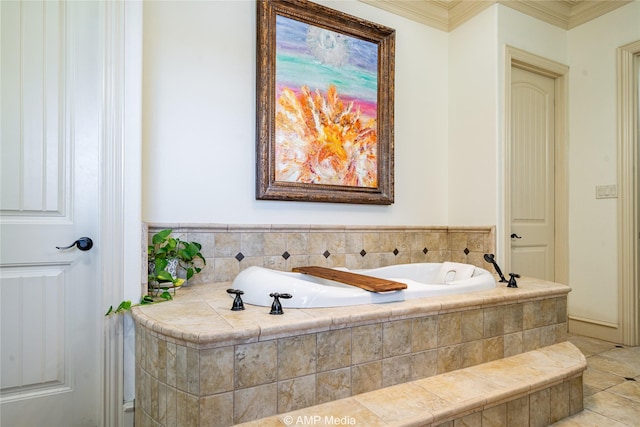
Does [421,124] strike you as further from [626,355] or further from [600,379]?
[626,355]

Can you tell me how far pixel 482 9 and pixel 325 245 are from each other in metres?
2.29

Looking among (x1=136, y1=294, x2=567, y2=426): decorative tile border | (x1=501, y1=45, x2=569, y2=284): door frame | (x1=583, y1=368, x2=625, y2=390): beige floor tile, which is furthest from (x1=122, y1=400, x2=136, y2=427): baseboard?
(x1=501, y1=45, x2=569, y2=284): door frame

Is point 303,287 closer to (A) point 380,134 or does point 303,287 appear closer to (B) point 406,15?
(A) point 380,134

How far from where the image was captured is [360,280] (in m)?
1.94

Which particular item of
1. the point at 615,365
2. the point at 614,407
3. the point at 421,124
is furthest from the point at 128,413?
the point at 615,365

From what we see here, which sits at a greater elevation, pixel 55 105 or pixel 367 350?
pixel 55 105

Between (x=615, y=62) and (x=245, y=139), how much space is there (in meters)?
3.03

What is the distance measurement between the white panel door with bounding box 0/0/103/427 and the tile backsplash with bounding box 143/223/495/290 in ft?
1.22

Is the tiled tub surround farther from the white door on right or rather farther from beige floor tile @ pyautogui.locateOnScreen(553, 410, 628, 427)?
the white door on right

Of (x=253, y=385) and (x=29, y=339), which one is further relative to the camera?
(x=29, y=339)

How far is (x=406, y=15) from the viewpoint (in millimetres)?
3045

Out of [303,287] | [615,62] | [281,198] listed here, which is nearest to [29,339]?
[303,287]

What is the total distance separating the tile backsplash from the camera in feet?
7.41

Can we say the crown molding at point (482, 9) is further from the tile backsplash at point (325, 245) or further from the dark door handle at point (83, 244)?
the dark door handle at point (83, 244)
